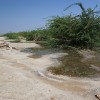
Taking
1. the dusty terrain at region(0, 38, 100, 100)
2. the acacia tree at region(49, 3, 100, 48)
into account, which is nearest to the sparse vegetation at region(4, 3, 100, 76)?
the acacia tree at region(49, 3, 100, 48)

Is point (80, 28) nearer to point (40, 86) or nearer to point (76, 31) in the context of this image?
point (76, 31)

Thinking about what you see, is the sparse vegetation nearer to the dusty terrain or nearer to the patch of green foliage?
the patch of green foliage

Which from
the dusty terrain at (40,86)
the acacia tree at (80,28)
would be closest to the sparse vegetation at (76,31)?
the acacia tree at (80,28)

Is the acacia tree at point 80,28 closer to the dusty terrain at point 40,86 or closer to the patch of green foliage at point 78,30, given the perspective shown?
the patch of green foliage at point 78,30

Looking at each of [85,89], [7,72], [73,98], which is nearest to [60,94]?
[73,98]

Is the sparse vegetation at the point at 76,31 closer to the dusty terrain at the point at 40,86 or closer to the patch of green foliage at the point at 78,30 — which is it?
the patch of green foliage at the point at 78,30

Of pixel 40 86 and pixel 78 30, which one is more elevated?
pixel 78 30

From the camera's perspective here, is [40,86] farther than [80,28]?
No

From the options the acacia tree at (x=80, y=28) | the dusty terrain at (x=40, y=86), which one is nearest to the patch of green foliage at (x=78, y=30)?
the acacia tree at (x=80, y=28)

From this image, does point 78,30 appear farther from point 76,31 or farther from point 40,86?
point 40,86

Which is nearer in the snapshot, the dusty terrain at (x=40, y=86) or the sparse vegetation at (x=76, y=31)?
the dusty terrain at (x=40, y=86)

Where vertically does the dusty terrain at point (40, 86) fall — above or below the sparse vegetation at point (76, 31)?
below

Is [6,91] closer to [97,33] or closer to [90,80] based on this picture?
[90,80]

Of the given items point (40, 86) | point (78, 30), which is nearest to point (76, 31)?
point (78, 30)
